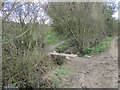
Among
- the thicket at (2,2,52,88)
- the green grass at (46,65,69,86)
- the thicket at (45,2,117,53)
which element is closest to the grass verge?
the green grass at (46,65,69,86)

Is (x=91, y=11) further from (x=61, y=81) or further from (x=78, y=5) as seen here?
(x=61, y=81)

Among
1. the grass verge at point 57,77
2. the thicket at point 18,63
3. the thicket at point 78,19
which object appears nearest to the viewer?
the thicket at point 18,63

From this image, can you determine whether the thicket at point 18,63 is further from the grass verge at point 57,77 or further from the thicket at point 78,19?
the thicket at point 78,19

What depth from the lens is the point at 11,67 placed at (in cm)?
267

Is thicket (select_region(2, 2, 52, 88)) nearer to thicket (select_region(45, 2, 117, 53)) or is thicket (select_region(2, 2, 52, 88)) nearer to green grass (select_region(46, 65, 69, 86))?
green grass (select_region(46, 65, 69, 86))

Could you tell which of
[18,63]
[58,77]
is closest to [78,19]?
[58,77]

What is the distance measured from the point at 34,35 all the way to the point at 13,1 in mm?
2514

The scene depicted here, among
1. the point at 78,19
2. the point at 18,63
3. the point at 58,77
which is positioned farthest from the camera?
the point at 78,19

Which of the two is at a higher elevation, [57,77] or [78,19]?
[78,19]

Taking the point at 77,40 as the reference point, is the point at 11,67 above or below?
below

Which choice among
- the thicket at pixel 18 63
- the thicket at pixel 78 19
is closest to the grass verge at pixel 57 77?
the thicket at pixel 18 63

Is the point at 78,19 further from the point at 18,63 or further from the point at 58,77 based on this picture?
the point at 18,63

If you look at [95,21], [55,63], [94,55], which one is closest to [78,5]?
[95,21]

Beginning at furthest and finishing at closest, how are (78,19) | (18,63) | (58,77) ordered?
1. (78,19)
2. (58,77)
3. (18,63)
